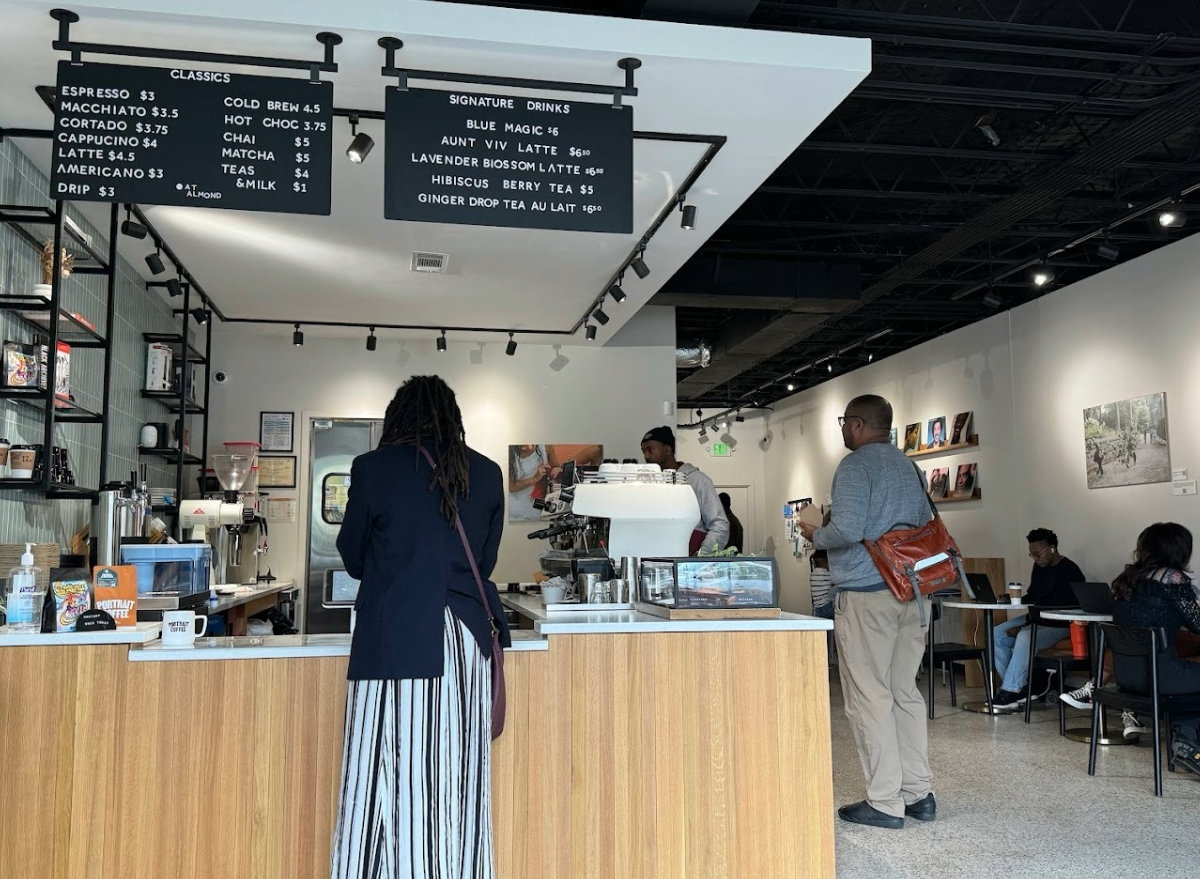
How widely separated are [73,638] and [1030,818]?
3949mm

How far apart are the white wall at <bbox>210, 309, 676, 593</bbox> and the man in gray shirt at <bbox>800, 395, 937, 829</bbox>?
4.46 meters

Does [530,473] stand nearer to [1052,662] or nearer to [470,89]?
[1052,662]

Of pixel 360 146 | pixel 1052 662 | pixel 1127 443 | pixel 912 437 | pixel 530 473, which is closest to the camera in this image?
pixel 360 146

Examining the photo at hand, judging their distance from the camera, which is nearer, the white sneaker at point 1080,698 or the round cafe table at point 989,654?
the white sneaker at point 1080,698

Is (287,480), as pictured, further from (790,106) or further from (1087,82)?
(1087,82)

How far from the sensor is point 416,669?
2844mm

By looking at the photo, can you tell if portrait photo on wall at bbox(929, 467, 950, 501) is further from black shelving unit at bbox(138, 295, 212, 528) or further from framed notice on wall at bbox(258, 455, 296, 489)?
black shelving unit at bbox(138, 295, 212, 528)

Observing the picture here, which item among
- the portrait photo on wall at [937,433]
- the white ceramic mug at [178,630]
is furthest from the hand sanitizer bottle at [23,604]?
the portrait photo on wall at [937,433]

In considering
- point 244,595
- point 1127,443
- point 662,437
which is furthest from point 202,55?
point 1127,443

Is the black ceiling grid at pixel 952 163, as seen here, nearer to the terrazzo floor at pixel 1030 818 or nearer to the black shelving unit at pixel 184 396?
the terrazzo floor at pixel 1030 818

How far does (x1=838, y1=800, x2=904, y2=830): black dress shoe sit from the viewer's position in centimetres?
440

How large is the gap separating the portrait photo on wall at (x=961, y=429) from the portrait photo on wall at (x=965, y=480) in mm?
256

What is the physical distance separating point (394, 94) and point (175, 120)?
0.76 m

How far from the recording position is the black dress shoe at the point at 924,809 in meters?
4.54
